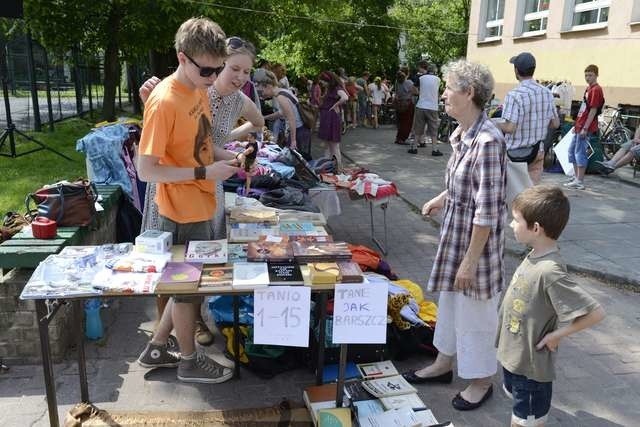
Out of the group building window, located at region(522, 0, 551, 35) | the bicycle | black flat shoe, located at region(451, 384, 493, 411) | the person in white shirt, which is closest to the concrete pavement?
black flat shoe, located at region(451, 384, 493, 411)

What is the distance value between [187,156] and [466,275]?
4.86 feet

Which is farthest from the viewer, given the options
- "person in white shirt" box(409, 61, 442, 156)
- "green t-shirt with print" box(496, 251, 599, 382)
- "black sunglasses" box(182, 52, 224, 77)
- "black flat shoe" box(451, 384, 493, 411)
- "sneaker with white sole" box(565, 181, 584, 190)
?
"person in white shirt" box(409, 61, 442, 156)

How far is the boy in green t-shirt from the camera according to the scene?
2.20m

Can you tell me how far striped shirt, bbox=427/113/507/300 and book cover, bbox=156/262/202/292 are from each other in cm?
124

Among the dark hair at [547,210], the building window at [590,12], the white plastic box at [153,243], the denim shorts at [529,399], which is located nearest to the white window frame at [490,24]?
the building window at [590,12]

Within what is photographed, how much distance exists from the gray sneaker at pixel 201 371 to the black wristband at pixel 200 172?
44.1 inches

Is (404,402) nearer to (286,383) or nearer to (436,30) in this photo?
(286,383)

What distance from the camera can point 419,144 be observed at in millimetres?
12930

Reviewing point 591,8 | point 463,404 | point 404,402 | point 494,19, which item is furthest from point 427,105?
point 404,402

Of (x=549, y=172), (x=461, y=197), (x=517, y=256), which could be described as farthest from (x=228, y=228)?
(x=549, y=172)

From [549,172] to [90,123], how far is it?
34.2 ft

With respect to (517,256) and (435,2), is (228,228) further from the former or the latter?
(435,2)

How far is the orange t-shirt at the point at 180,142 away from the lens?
249 cm

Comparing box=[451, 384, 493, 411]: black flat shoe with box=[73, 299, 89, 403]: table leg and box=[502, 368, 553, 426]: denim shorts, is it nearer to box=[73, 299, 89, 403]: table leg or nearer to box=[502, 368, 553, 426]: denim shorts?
box=[502, 368, 553, 426]: denim shorts
